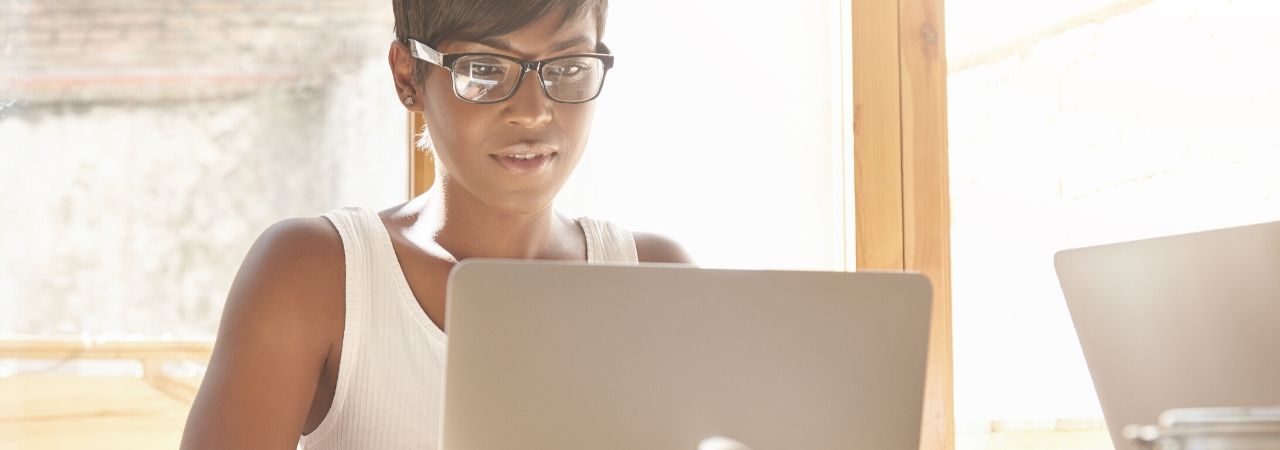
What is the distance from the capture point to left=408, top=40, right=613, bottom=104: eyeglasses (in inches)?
54.9

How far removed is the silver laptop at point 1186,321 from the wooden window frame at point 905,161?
1.37m

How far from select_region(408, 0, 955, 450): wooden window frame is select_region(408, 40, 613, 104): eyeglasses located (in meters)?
1.27

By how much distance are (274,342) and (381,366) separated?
140mm

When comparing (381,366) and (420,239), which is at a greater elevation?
(420,239)

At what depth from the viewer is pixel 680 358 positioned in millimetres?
881

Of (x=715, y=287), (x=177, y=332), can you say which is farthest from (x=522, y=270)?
(x=177, y=332)

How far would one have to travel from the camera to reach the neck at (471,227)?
4.93 ft

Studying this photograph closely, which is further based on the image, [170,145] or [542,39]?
[170,145]

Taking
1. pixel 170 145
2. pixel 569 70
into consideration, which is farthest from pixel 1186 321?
pixel 170 145

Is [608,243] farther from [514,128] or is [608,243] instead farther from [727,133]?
[727,133]

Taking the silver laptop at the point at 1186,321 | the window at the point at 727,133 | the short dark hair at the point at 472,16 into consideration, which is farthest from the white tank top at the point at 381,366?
the window at the point at 727,133

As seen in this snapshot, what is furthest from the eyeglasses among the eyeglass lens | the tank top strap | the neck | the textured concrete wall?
the textured concrete wall

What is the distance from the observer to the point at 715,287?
34.9 inches

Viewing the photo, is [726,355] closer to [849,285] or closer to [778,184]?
[849,285]
